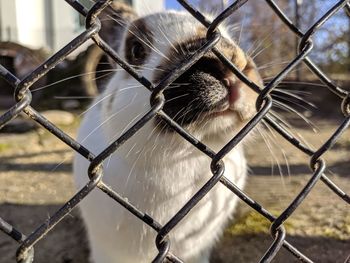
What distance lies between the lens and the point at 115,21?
8.36ft

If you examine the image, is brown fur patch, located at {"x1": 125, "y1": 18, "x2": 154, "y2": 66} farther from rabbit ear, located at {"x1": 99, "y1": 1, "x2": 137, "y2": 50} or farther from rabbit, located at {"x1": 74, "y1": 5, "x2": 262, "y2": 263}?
rabbit ear, located at {"x1": 99, "y1": 1, "x2": 137, "y2": 50}

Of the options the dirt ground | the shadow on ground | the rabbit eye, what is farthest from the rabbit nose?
the shadow on ground

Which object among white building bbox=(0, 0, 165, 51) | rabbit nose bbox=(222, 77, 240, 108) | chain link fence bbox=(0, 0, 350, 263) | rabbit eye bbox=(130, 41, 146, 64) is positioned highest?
white building bbox=(0, 0, 165, 51)

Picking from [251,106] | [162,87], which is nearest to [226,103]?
[251,106]

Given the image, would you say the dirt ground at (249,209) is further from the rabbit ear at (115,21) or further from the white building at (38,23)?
the white building at (38,23)

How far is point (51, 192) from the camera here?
3.88m

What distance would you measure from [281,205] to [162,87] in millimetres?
2369

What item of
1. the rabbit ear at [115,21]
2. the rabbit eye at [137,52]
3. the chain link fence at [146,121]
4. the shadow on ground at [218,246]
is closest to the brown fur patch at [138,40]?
the rabbit eye at [137,52]

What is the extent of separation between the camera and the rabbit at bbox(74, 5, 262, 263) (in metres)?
1.51

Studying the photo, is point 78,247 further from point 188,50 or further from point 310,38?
point 310,38

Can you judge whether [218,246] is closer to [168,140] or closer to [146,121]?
[168,140]

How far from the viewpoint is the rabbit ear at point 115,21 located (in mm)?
2503

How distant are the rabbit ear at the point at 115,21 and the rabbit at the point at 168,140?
20 cm

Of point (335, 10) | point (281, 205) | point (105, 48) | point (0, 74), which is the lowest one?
point (0, 74)
